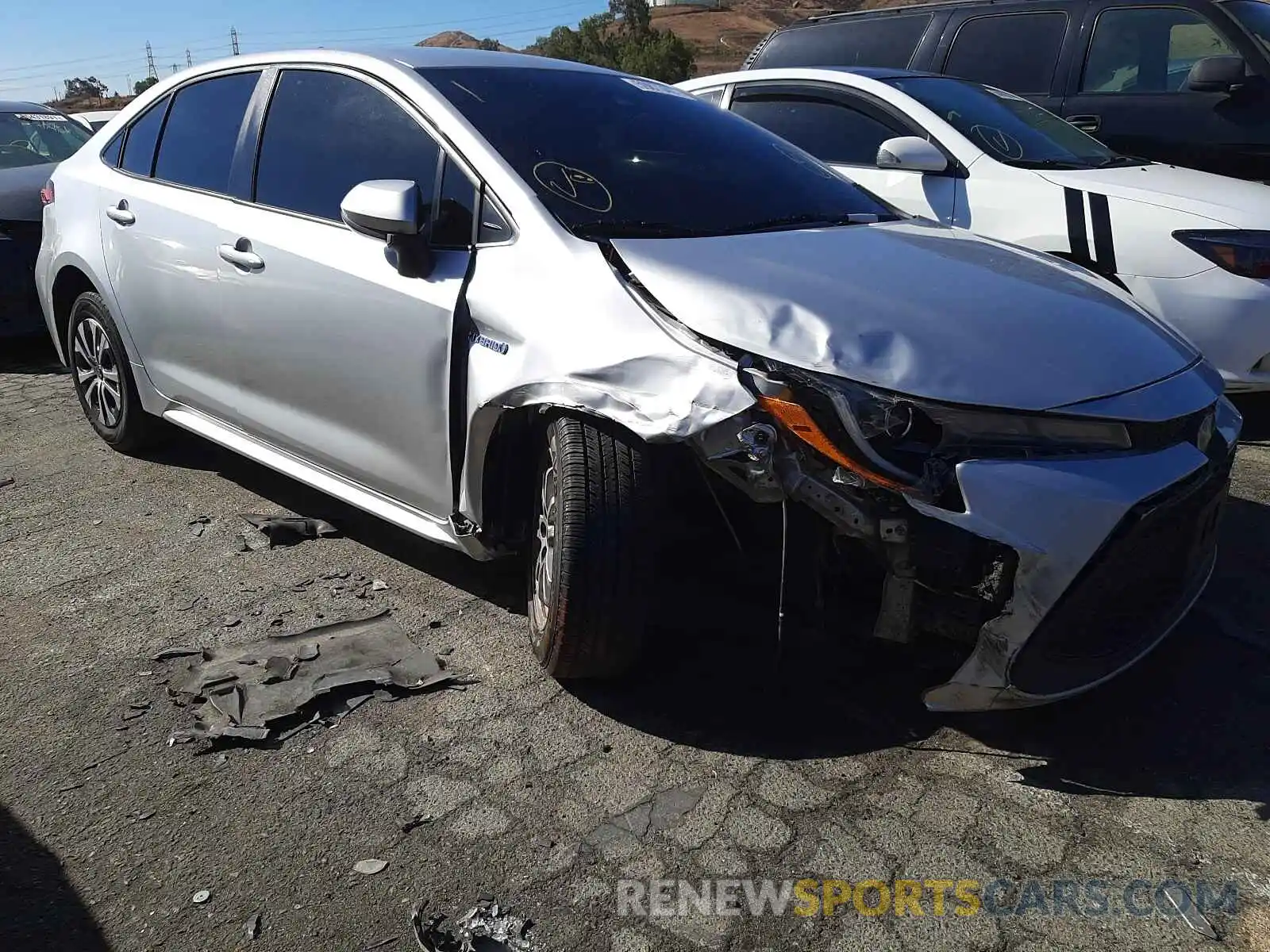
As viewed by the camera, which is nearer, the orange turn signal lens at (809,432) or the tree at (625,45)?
the orange turn signal lens at (809,432)

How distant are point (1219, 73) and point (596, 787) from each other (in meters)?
5.66

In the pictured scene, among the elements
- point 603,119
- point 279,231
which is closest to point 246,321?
point 279,231

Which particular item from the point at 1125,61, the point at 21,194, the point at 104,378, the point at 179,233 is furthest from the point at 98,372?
the point at 1125,61

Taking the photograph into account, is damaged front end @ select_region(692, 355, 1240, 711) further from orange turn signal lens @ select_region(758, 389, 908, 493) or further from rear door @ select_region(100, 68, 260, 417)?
rear door @ select_region(100, 68, 260, 417)

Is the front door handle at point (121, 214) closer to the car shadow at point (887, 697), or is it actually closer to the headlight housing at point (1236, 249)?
the car shadow at point (887, 697)

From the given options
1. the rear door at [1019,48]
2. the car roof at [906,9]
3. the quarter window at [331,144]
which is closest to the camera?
the quarter window at [331,144]

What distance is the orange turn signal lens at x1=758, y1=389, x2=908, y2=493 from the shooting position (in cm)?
241

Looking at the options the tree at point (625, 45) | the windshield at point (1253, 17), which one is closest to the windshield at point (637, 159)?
the windshield at point (1253, 17)

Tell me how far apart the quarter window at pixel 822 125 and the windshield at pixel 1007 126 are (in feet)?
0.84

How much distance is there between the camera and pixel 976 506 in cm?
240

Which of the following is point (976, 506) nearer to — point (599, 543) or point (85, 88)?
point (599, 543)

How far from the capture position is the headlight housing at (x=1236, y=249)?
4.80 m

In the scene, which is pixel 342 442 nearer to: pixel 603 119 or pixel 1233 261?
pixel 603 119

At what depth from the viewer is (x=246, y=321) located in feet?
12.5
